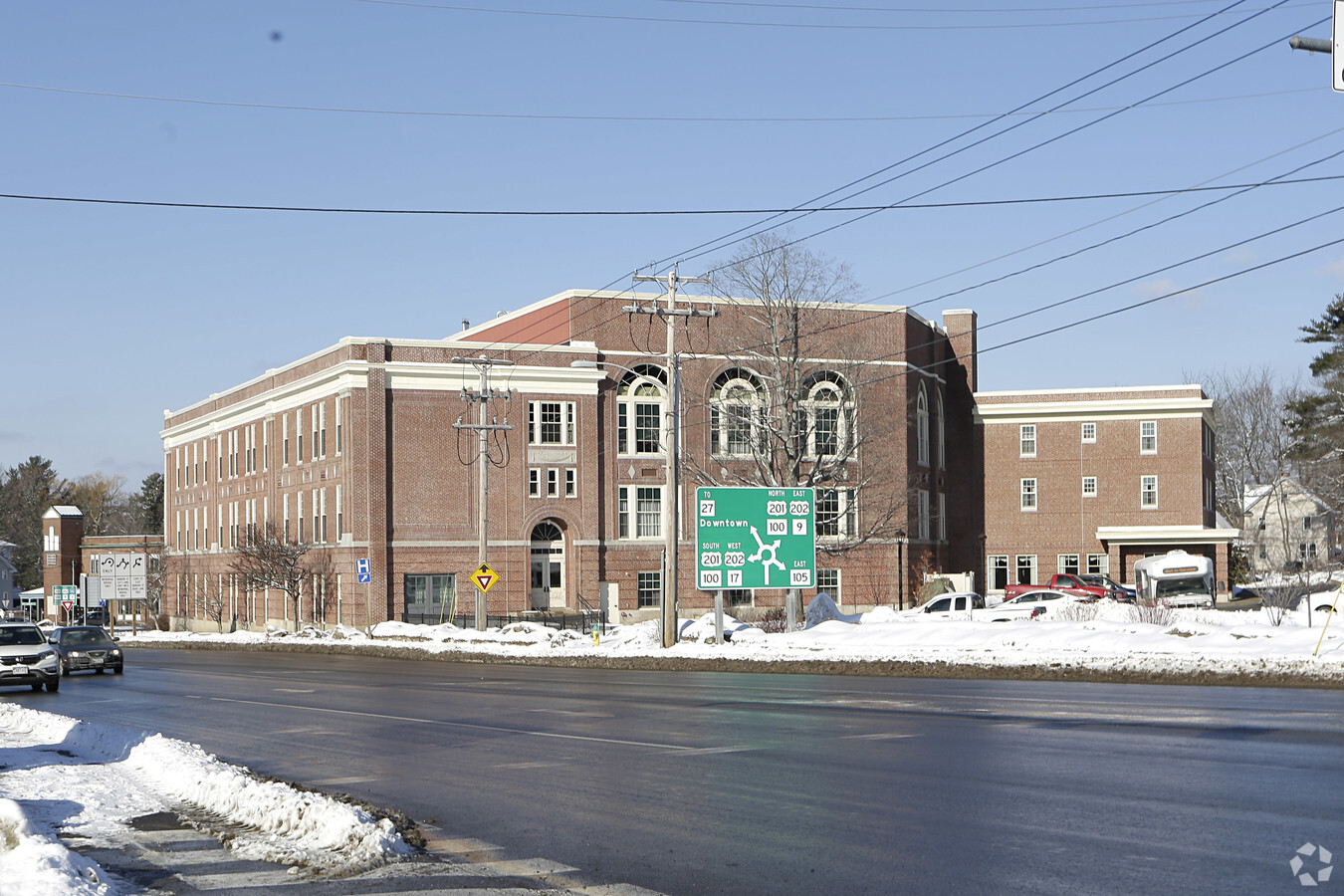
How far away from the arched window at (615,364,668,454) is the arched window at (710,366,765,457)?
2796 millimetres

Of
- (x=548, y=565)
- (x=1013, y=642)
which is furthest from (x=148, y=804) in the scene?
(x=548, y=565)

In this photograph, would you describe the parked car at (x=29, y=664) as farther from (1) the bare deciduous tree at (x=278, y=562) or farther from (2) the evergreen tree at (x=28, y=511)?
(2) the evergreen tree at (x=28, y=511)

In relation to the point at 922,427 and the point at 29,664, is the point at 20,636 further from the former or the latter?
the point at 922,427

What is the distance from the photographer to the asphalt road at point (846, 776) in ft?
28.1

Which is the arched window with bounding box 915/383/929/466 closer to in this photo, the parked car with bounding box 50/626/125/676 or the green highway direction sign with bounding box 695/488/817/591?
the green highway direction sign with bounding box 695/488/817/591

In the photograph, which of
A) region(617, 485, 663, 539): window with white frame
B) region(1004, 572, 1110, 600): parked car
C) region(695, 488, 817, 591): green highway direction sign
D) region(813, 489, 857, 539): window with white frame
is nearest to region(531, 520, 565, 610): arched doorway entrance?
region(617, 485, 663, 539): window with white frame

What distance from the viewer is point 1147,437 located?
7219 centimetres

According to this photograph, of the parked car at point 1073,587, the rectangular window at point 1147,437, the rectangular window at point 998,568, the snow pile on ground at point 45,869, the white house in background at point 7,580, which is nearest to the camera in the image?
the snow pile on ground at point 45,869

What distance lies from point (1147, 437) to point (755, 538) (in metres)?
42.6

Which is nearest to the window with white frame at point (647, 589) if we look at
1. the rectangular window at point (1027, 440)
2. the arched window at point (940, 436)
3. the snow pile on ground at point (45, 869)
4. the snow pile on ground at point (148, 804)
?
the arched window at point (940, 436)

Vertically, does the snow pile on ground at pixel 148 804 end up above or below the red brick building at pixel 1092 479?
below

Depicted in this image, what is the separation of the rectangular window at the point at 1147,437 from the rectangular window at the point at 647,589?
27.1 meters

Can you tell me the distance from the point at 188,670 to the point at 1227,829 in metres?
32.9

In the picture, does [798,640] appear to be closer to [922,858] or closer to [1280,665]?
[1280,665]
